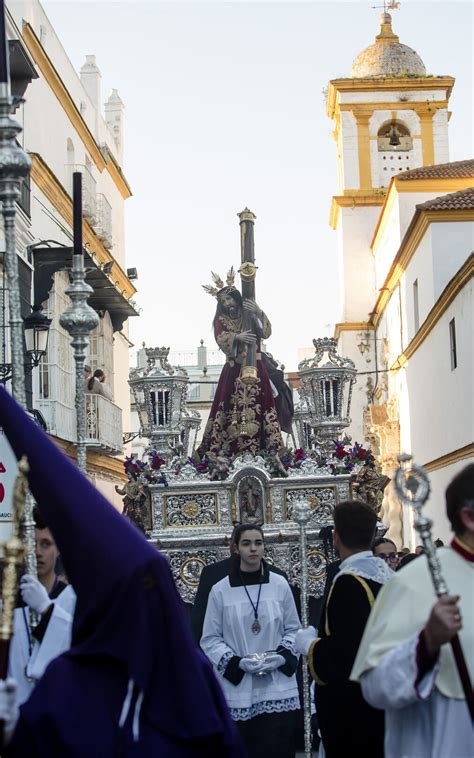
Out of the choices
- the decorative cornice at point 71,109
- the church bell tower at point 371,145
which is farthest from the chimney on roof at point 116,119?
the church bell tower at point 371,145

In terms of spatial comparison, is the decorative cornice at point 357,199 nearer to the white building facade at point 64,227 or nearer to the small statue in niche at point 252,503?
the white building facade at point 64,227

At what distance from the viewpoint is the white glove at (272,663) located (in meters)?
6.80

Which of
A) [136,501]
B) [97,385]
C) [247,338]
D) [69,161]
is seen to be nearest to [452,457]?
[97,385]

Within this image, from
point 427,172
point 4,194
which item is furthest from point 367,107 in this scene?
point 4,194

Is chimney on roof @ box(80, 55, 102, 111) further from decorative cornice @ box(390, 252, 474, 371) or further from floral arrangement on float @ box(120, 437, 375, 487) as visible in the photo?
floral arrangement on float @ box(120, 437, 375, 487)

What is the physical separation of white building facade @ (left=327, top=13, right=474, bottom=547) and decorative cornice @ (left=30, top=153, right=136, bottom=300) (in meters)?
6.88

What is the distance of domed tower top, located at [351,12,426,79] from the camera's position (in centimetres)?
3991

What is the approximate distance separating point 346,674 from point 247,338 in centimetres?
808

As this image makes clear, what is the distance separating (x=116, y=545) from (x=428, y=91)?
3733 centimetres

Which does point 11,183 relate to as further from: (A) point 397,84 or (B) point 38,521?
(A) point 397,84

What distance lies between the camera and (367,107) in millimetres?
38938

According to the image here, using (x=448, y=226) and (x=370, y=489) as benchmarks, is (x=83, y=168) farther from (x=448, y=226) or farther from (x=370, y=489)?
(x=370, y=489)

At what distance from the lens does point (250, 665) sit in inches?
267

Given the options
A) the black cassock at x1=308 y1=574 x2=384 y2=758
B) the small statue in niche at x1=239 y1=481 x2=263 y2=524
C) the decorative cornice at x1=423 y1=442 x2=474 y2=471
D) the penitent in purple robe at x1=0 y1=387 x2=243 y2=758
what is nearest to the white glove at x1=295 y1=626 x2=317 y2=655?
the black cassock at x1=308 y1=574 x2=384 y2=758
